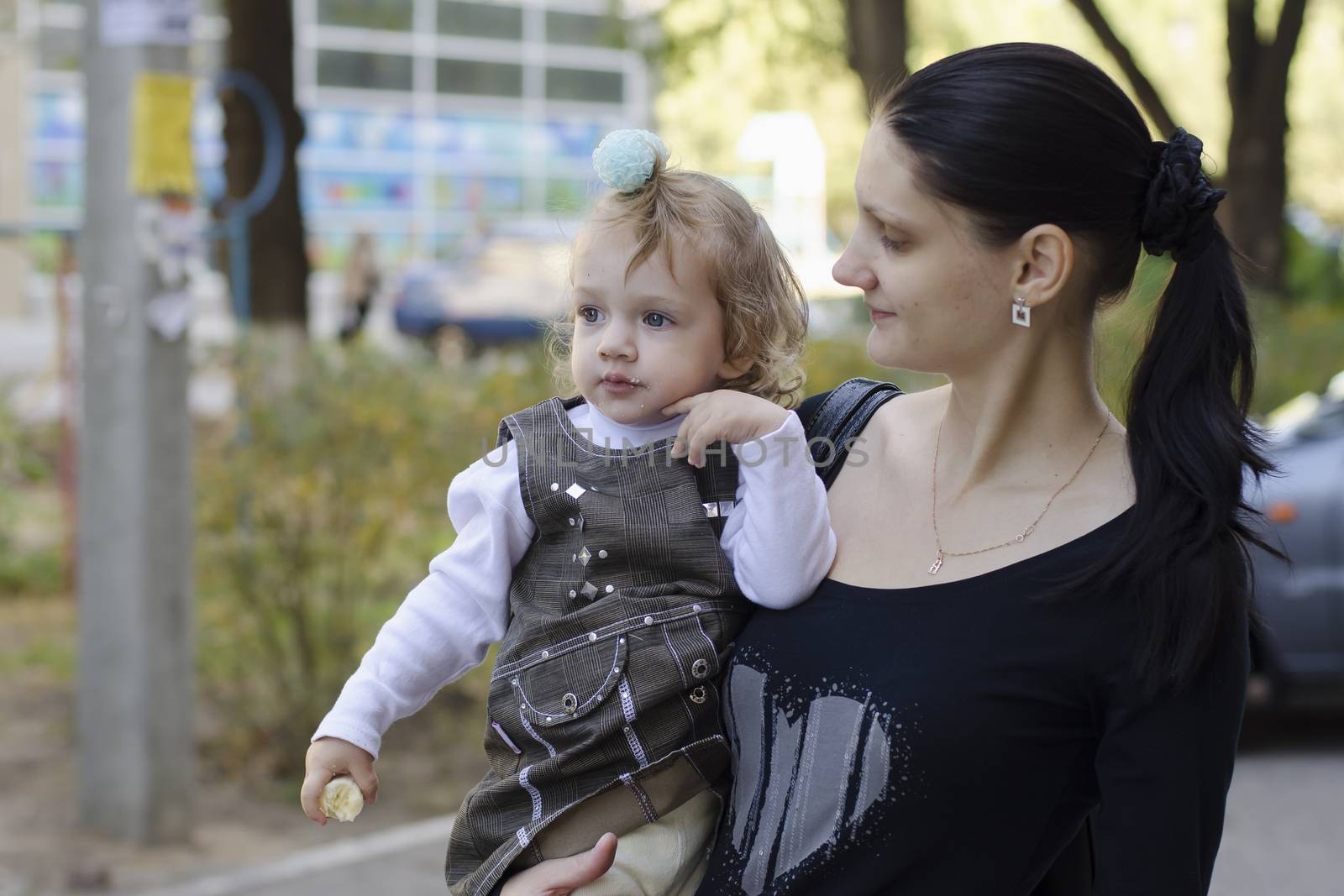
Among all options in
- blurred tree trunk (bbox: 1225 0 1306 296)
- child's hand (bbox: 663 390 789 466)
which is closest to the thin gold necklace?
child's hand (bbox: 663 390 789 466)

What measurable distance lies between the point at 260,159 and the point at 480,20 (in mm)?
23514

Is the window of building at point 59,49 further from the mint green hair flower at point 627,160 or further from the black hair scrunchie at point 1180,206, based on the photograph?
the black hair scrunchie at point 1180,206

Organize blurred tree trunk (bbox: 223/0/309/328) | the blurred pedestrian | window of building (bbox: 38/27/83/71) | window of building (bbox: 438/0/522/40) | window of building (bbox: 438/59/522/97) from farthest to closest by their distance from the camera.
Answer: window of building (bbox: 438/59/522/97), window of building (bbox: 438/0/522/40), the blurred pedestrian, window of building (bbox: 38/27/83/71), blurred tree trunk (bbox: 223/0/309/328)

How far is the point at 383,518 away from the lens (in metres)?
5.37

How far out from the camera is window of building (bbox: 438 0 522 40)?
104 ft

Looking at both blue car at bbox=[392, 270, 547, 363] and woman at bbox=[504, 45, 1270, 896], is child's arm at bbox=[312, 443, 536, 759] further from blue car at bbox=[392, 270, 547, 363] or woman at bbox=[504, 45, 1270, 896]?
blue car at bbox=[392, 270, 547, 363]

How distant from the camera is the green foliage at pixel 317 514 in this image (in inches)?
209

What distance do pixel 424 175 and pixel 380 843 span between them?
93.7ft

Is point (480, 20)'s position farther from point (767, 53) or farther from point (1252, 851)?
point (1252, 851)

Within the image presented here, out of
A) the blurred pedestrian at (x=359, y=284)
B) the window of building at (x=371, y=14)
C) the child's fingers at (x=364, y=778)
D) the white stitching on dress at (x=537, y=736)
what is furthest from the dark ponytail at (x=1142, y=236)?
the blurred pedestrian at (x=359, y=284)

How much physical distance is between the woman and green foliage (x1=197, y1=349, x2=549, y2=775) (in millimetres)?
3491

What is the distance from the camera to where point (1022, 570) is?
1807 mm

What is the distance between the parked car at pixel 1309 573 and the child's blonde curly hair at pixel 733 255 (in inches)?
176

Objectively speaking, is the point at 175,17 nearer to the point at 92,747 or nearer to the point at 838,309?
the point at 92,747
